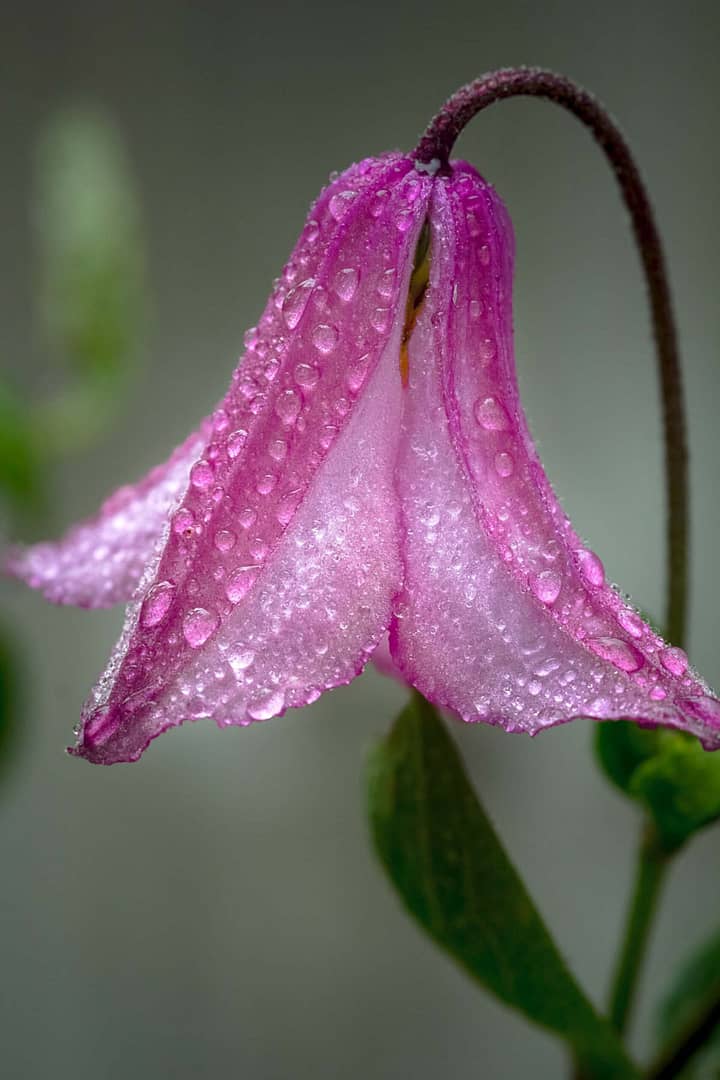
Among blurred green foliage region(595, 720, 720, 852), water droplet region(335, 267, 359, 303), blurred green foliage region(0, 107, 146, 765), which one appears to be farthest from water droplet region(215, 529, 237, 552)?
blurred green foliage region(0, 107, 146, 765)

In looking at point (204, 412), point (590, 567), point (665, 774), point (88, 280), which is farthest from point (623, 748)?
point (204, 412)

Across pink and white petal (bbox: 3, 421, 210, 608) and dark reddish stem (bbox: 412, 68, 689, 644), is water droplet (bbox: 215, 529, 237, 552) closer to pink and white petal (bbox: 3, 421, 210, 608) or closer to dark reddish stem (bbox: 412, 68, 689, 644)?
pink and white petal (bbox: 3, 421, 210, 608)

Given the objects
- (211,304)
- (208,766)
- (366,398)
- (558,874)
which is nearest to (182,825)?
(208,766)

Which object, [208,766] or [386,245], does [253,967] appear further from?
[386,245]

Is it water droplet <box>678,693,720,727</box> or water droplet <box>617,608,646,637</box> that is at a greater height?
water droplet <box>617,608,646,637</box>

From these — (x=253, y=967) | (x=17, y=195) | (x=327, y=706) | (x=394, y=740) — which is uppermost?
(x=17, y=195)

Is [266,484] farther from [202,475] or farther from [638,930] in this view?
[638,930]
